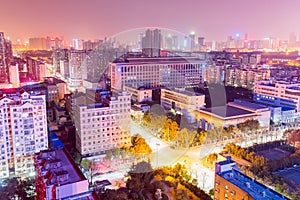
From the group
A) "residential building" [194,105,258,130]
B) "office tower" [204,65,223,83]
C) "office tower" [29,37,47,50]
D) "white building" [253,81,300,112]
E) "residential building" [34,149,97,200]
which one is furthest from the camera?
"office tower" [29,37,47,50]

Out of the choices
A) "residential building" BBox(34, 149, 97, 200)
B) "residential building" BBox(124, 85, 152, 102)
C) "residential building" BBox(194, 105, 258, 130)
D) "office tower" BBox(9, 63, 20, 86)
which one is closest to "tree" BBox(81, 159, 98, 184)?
"residential building" BBox(34, 149, 97, 200)

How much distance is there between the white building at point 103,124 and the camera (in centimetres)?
390

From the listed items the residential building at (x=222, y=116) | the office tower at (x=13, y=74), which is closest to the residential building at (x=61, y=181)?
the residential building at (x=222, y=116)

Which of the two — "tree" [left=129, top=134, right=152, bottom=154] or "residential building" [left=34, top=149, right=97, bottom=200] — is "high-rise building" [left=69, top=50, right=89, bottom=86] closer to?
"tree" [left=129, top=134, right=152, bottom=154]

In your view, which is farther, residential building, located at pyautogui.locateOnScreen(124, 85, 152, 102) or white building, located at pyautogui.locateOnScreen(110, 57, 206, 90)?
white building, located at pyautogui.locateOnScreen(110, 57, 206, 90)

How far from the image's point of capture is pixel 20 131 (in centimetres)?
349

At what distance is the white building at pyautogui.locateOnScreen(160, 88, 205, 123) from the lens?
576cm

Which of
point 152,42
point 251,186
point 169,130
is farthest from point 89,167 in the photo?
point 152,42

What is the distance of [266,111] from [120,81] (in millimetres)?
3882

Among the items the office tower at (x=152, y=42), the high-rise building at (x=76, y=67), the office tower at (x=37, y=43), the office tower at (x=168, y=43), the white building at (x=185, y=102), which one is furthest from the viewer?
the office tower at (x=37, y=43)

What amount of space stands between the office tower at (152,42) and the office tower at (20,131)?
4.03 meters

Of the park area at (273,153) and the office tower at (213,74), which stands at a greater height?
the office tower at (213,74)

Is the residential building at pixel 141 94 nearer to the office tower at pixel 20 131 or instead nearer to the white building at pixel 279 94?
the white building at pixel 279 94

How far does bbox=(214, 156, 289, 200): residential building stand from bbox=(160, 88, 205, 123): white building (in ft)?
9.28
